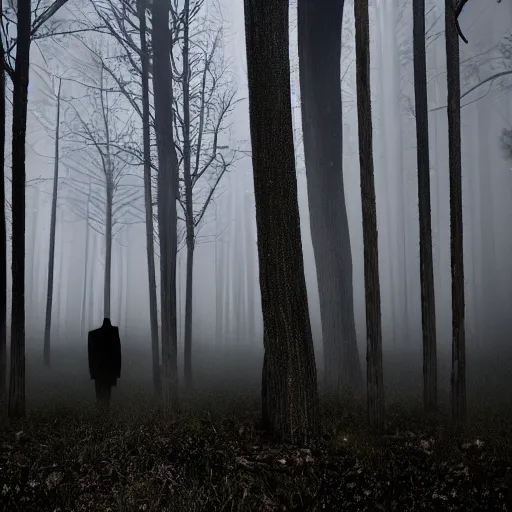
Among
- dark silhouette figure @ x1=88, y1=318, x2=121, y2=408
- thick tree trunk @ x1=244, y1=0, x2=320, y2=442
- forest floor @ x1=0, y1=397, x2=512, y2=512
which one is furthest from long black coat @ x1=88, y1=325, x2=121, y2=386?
thick tree trunk @ x1=244, y1=0, x2=320, y2=442

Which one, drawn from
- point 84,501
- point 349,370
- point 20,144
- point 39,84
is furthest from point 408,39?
point 84,501

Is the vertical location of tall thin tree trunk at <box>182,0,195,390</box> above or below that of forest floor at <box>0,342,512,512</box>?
above

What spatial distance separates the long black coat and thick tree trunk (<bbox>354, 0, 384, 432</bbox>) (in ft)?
11.3

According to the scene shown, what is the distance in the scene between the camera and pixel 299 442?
4.87m

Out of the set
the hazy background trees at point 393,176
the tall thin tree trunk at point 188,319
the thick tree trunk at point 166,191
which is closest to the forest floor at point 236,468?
the thick tree trunk at point 166,191

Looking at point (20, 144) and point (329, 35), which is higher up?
point (329, 35)

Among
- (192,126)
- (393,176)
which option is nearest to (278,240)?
(192,126)

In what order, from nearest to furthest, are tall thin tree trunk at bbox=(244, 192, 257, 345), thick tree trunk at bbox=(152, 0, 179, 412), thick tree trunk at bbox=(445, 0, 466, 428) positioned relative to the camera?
thick tree trunk at bbox=(445, 0, 466, 428) < thick tree trunk at bbox=(152, 0, 179, 412) < tall thin tree trunk at bbox=(244, 192, 257, 345)

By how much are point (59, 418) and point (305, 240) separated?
44051 mm

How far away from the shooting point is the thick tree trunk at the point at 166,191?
8016mm

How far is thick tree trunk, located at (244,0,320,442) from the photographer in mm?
4980

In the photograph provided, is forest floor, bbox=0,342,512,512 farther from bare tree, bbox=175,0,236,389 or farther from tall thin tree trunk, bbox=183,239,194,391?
bare tree, bbox=175,0,236,389

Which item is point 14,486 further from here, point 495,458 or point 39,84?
point 39,84

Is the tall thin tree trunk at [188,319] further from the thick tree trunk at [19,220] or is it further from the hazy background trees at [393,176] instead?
the thick tree trunk at [19,220]
